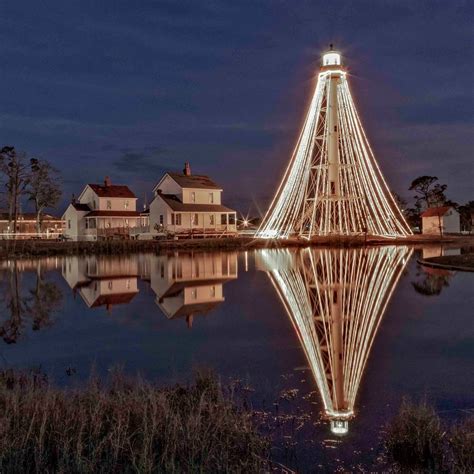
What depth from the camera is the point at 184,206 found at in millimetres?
55594

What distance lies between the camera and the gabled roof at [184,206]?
54.6 m

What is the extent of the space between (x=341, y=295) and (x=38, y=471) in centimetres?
1420

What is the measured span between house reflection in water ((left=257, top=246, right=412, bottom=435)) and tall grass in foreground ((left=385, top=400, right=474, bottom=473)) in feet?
2.61

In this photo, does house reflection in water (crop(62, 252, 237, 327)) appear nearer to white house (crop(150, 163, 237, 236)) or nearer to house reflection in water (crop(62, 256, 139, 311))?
house reflection in water (crop(62, 256, 139, 311))

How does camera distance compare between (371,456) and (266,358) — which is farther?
(266,358)

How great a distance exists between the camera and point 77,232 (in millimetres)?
59875

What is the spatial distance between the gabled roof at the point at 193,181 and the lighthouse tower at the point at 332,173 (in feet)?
27.9

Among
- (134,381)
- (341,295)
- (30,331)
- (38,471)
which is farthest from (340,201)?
(38,471)

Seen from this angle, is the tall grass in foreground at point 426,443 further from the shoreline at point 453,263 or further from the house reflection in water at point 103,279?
the shoreline at point 453,263

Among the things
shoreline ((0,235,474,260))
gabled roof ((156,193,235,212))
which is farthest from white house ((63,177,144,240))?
shoreline ((0,235,474,260))

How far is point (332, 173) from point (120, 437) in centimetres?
4808

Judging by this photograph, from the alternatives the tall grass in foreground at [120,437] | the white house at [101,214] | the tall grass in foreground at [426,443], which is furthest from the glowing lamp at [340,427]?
the white house at [101,214]

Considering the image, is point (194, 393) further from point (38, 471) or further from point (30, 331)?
point (30, 331)

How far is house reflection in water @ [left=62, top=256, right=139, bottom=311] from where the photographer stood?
20.7 m
